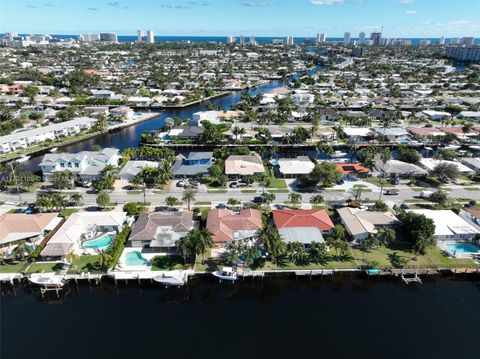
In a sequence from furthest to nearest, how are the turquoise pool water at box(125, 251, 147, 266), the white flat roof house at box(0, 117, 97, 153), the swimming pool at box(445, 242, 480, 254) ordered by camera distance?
the white flat roof house at box(0, 117, 97, 153)
the swimming pool at box(445, 242, 480, 254)
the turquoise pool water at box(125, 251, 147, 266)

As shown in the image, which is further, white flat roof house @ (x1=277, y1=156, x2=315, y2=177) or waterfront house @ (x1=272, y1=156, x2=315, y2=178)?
waterfront house @ (x1=272, y1=156, x2=315, y2=178)

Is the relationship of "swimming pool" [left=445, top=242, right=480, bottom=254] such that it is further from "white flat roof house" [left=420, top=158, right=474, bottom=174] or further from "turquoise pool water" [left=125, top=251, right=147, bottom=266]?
"turquoise pool water" [left=125, top=251, right=147, bottom=266]

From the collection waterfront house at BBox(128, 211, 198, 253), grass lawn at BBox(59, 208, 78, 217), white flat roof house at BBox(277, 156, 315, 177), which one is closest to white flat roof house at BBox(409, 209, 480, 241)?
white flat roof house at BBox(277, 156, 315, 177)

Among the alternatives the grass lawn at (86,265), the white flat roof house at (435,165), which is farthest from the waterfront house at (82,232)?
the white flat roof house at (435,165)

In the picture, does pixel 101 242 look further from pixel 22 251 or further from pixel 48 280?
pixel 22 251

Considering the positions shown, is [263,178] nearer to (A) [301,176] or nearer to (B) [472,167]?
(A) [301,176]

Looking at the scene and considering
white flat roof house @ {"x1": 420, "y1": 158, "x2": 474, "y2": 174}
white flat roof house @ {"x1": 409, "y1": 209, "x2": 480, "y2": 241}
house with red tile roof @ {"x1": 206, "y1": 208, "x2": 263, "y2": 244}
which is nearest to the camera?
house with red tile roof @ {"x1": 206, "y1": 208, "x2": 263, "y2": 244}

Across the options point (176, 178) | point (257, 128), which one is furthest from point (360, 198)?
point (257, 128)
